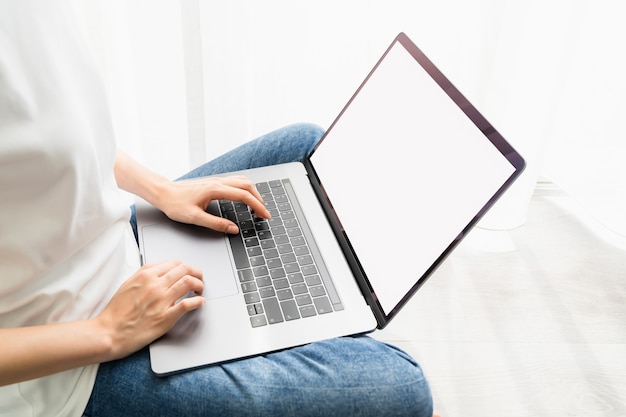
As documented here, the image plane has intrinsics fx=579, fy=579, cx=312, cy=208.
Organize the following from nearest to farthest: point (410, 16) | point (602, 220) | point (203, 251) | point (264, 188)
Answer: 1. point (203, 251)
2. point (264, 188)
3. point (410, 16)
4. point (602, 220)

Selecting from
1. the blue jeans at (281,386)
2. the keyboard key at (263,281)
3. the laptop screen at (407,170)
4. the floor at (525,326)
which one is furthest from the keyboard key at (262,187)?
the floor at (525,326)

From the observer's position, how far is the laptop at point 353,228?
2.41 feet

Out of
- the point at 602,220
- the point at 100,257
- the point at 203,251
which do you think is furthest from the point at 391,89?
the point at 602,220

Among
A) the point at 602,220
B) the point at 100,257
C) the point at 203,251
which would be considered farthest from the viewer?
the point at 602,220

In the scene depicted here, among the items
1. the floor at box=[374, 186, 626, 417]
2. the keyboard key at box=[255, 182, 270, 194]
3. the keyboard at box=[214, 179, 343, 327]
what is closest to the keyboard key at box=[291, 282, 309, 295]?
the keyboard at box=[214, 179, 343, 327]

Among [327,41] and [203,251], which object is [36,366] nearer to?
[203,251]

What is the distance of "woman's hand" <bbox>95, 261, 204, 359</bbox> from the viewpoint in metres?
0.71

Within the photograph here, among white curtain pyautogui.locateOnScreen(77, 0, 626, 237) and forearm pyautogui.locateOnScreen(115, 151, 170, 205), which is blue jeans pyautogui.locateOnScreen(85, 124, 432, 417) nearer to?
forearm pyautogui.locateOnScreen(115, 151, 170, 205)

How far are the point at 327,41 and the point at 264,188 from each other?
0.59m

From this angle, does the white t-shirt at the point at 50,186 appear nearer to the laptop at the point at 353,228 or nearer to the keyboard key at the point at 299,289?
the laptop at the point at 353,228

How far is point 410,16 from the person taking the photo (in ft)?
4.67

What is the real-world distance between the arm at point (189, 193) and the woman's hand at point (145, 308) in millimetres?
161

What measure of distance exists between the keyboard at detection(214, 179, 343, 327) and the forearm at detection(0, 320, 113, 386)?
20 cm

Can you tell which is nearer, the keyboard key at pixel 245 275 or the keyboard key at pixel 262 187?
the keyboard key at pixel 245 275
